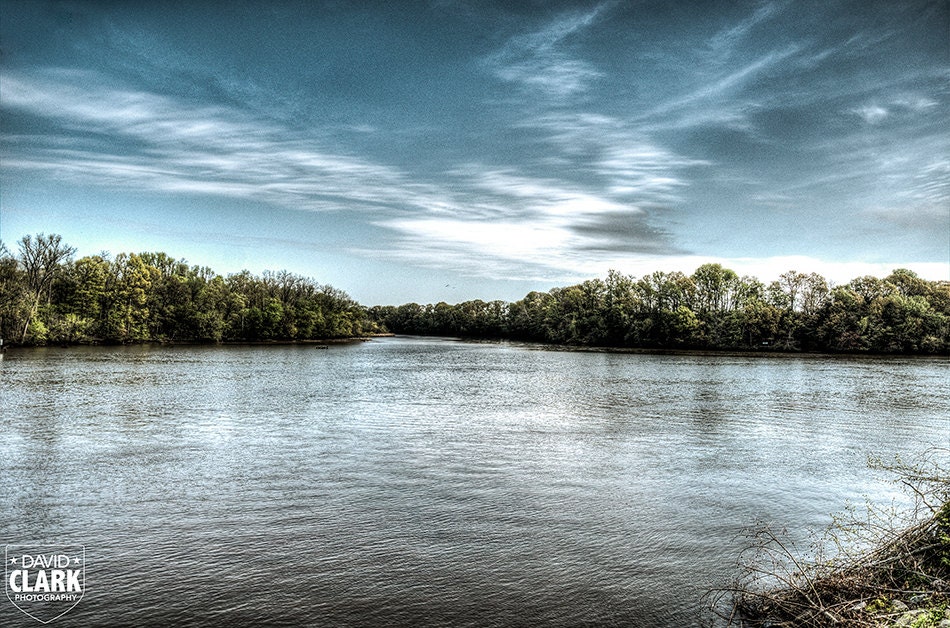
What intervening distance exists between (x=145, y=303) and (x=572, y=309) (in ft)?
283

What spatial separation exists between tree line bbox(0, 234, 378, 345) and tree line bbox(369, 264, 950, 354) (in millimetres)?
59075

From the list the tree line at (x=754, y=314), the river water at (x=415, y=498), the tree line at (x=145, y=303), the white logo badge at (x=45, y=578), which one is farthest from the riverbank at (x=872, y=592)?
the tree line at (x=754, y=314)

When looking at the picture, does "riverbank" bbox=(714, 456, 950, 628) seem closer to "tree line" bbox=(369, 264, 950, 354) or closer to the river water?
the river water

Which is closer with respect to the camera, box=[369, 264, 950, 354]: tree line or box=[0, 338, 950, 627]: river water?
box=[0, 338, 950, 627]: river water

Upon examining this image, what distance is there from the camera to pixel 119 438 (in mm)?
19781

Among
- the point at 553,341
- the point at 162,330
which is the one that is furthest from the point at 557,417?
the point at 553,341

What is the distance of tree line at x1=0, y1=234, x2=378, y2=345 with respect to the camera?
266 ft

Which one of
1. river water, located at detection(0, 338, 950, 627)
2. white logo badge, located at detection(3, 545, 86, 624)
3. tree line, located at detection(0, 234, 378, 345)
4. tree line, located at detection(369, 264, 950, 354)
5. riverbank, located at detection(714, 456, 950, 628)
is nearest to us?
riverbank, located at detection(714, 456, 950, 628)

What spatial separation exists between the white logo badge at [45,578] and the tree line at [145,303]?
8117 cm

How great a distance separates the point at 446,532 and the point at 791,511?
7.97 m

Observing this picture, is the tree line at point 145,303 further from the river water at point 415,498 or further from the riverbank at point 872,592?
the riverbank at point 872,592

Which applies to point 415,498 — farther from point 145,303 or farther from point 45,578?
point 145,303

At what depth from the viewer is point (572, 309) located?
134 metres

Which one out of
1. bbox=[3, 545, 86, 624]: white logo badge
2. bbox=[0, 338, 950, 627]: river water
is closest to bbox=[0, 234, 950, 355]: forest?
bbox=[0, 338, 950, 627]: river water
